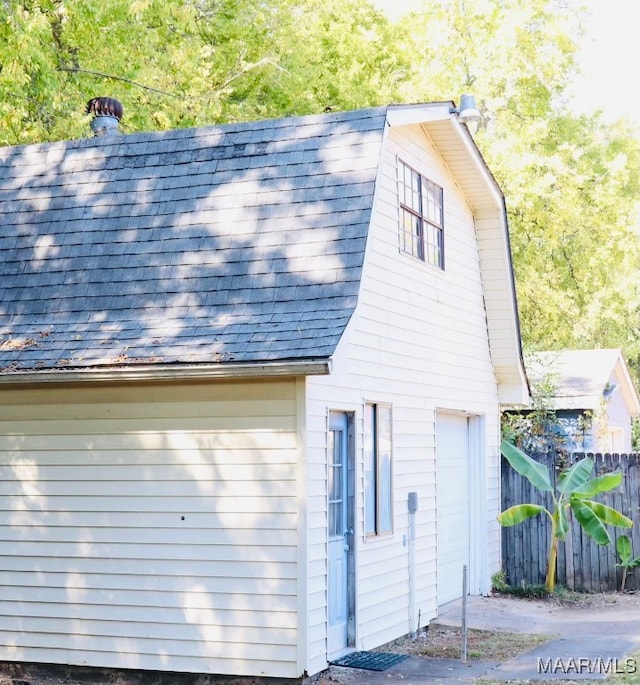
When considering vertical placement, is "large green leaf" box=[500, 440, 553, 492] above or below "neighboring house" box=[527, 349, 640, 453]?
below

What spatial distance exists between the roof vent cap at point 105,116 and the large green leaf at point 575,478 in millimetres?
8135

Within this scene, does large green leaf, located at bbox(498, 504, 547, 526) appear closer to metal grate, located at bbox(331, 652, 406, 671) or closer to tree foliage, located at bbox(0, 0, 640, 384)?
metal grate, located at bbox(331, 652, 406, 671)

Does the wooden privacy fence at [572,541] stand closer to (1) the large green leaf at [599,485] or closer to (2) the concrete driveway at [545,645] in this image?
(2) the concrete driveway at [545,645]

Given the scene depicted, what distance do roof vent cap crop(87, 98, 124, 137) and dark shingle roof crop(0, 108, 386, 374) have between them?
166 cm

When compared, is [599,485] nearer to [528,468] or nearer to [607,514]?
[607,514]

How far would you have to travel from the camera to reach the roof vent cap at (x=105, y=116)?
48.8ft

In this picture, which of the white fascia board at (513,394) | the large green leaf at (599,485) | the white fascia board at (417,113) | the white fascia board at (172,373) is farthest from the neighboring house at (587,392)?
the white fascia board at (172,373)

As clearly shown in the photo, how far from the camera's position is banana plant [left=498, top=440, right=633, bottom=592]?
Answer: 15.4m

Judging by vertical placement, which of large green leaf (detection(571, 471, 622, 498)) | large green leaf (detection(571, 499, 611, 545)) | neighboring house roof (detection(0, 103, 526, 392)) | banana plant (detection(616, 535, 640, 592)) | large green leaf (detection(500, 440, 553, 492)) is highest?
neighboring house roof (detection(0, 103, 526, 392))

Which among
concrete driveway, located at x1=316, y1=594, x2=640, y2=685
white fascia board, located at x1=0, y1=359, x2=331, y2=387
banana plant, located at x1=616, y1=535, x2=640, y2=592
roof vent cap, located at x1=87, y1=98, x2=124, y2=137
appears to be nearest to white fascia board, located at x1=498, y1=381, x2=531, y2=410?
banana plant, located at x1=616, y1=535, x2=640, y2=592

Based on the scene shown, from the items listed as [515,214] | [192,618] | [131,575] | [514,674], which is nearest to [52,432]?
[131,575]

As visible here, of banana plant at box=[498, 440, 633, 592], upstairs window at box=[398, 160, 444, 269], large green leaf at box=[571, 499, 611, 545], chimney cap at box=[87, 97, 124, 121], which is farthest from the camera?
banana plant at box=[498, 440, 633, 592]

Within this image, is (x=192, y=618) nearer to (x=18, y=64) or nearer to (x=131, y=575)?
(x=131, y=575)

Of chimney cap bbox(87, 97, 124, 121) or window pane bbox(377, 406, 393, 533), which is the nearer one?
window pane bbox(377, 406, 393, 533)
